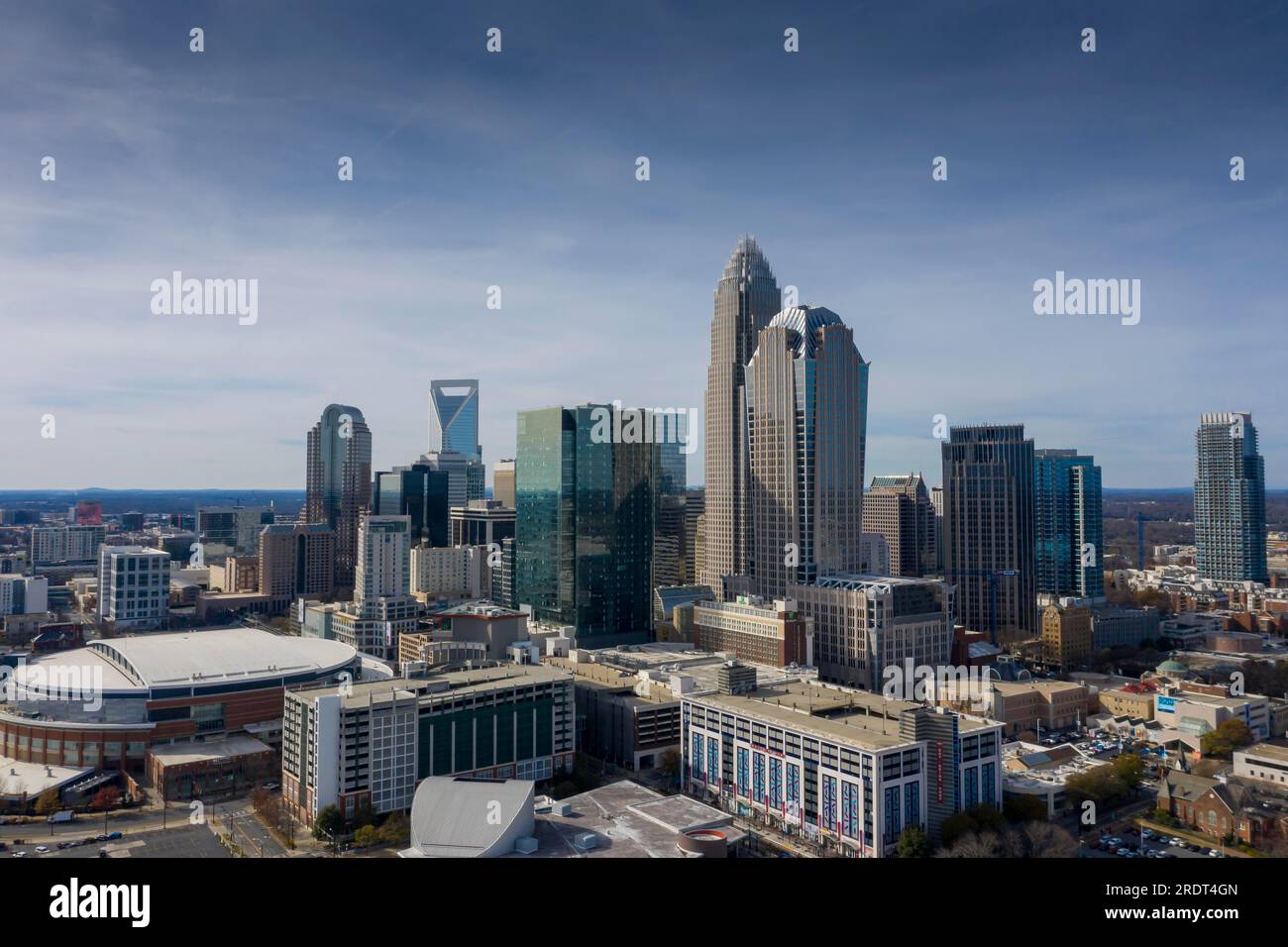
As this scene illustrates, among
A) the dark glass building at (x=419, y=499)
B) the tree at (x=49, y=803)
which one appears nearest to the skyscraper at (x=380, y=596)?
the tree at (x=49, y=803)

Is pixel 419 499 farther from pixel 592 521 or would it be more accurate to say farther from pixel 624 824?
pixel 624 824

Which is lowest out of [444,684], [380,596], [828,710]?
[828,710]

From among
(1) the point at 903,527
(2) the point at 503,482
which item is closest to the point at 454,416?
(2) the point at 503,482

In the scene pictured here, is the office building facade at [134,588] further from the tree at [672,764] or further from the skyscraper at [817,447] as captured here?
the tree at [672,764]

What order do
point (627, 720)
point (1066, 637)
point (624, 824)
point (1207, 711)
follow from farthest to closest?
1. point (1066, 637)
2. point (1207, 711)
3. point (627, 720)
4. point (624, 824)

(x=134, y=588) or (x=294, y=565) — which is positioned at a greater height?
(x=294, y=565)

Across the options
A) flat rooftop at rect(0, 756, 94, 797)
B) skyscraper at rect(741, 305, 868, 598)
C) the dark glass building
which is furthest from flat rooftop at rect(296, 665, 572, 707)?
the dark glass building
